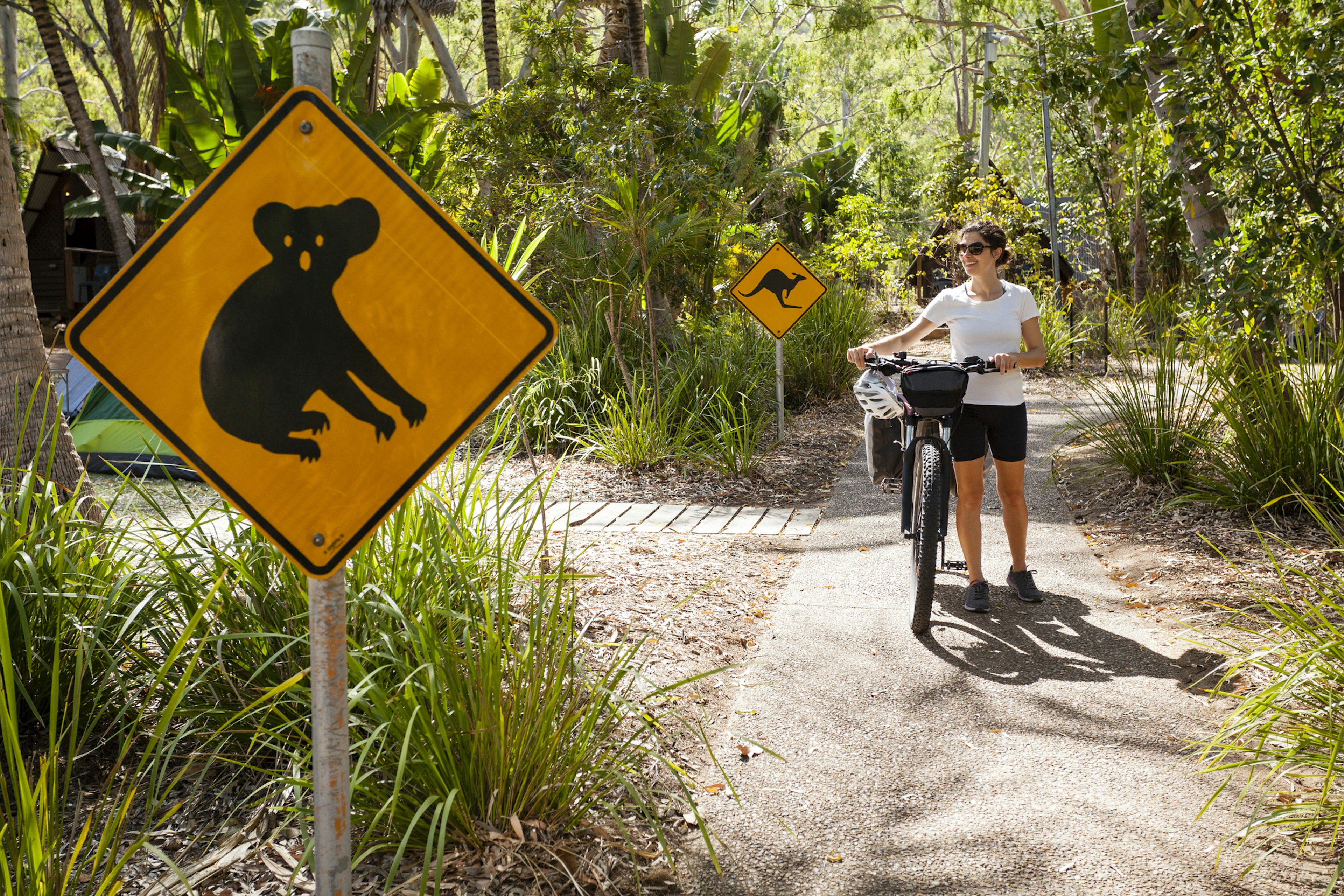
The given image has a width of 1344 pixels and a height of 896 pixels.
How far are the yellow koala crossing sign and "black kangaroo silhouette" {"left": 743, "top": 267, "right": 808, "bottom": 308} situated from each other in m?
7.69

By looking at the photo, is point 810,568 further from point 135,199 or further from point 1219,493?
point 135,199

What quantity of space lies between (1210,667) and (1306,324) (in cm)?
357

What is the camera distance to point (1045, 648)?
475 centimetres

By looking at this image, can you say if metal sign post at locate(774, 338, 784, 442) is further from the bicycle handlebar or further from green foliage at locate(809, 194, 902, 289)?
green foliage at locate(809, 194, 902, 289)

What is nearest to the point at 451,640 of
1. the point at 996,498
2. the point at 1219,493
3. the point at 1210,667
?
the point at 1210,667

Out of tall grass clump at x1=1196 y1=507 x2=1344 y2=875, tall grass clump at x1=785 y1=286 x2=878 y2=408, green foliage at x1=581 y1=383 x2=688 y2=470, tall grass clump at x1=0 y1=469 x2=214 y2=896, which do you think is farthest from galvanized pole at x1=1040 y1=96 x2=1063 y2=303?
tall grass clump at x1=0 y1=469 x2=214 y2=896

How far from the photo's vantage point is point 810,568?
6258 millimetres

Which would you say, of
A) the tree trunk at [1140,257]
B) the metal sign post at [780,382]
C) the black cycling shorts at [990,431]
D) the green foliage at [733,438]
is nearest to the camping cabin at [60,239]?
the green foliage at [733,438]

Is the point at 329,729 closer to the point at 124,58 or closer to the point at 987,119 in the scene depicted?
the point at 124,58

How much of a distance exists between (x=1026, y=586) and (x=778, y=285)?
4.73 m

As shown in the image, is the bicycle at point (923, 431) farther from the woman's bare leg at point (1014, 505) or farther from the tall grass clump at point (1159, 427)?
the tall grass clump at point (1159, 427)

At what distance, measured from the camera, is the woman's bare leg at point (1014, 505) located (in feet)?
17.0

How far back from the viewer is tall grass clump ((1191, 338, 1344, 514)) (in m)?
6.02

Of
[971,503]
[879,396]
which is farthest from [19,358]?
[971,503]
